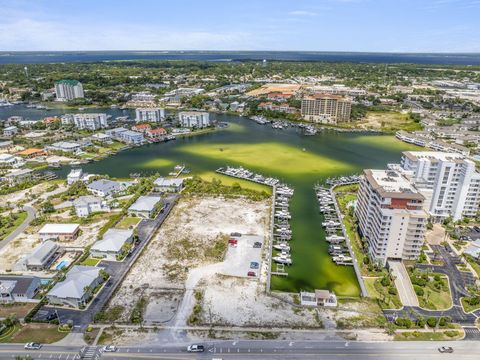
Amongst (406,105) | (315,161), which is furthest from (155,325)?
(406,105)

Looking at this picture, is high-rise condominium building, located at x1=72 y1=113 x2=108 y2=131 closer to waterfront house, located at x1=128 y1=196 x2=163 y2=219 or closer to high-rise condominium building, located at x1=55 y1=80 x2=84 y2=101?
high-rise condominium building, located at x1=55 y1=80 x2=84 y2=101

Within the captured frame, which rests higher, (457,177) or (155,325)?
(457,177)

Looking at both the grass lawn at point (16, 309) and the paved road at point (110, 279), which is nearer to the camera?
the paved road at point (110, 279)

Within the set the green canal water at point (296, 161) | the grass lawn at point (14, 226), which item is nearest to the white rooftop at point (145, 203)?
the grass lawn at point (14, 226)

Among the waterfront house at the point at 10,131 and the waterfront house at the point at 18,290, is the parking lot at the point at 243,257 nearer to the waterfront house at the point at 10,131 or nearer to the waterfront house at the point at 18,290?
the waterfront house at the point at 18,290

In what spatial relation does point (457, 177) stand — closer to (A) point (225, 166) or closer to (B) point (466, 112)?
(A) point (225, 166)

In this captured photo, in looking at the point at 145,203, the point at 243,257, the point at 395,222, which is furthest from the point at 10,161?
the point at 395,222

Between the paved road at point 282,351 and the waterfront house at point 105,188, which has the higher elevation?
the waterfront house at point 105,188

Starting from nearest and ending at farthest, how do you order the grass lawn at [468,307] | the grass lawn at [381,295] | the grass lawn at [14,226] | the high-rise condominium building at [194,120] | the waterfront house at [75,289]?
the waterfront house at [75,289]
the grass lawn at [468,307]
the grass lawn at [381,295]
the grass lawn at [14,226]
the high-rise condominium building at [194,120]
